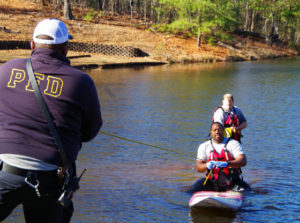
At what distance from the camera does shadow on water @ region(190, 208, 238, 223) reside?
7.22 m

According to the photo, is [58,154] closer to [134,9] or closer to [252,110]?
[252,110]

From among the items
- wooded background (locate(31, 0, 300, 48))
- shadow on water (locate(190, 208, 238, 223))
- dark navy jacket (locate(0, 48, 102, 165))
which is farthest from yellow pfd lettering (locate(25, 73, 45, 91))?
wooded background (locate(31, 0, 300, 48))

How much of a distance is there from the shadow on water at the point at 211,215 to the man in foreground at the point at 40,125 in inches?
171

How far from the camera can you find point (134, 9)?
249ft

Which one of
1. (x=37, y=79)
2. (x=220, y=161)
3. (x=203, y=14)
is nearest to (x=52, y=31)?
(x=37, y=79)

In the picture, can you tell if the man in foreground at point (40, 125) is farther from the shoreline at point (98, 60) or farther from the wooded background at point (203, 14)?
the wooded background at point (203, 14)

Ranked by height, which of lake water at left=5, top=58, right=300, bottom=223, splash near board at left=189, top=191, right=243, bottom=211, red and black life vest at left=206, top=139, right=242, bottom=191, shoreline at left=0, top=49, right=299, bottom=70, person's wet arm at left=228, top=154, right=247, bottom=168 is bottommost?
shoreline at left=0, top=49, right=299, bottom=70

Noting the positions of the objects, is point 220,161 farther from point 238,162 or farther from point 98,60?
point 98,60

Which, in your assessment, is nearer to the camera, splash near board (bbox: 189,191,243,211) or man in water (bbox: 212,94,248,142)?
splash near board (bbox: 189,191,243,211)

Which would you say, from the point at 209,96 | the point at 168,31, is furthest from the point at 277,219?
the point at 168,31

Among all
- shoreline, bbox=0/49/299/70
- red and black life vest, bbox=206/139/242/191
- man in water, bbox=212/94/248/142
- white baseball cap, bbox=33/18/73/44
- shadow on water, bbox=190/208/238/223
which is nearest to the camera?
white baseball cap, bbox=33/18/73/44

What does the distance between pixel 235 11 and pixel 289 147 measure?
51.5 meters

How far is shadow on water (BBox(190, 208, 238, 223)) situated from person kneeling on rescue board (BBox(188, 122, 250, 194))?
346mm

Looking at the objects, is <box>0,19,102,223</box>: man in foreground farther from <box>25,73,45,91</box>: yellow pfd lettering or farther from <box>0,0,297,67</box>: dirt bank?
<box>0,0,297,67</box>: dirt bank
